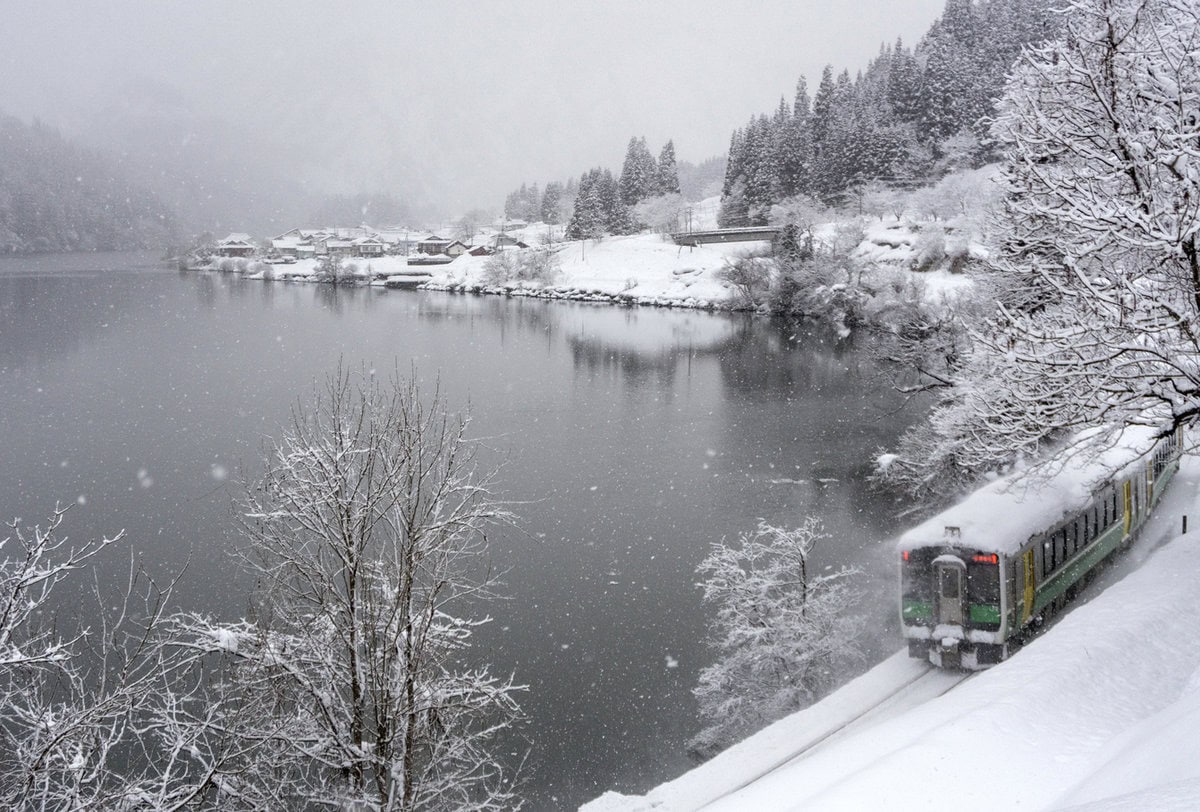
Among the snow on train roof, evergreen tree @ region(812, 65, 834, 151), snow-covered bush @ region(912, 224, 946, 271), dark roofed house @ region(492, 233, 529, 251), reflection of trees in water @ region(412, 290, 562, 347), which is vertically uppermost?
evergreen tree @ region(812, 65, 834, 151)

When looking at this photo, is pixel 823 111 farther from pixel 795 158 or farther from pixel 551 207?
pixel 551 207

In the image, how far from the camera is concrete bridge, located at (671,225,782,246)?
92.0 metres

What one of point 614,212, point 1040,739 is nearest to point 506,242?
point 614,212

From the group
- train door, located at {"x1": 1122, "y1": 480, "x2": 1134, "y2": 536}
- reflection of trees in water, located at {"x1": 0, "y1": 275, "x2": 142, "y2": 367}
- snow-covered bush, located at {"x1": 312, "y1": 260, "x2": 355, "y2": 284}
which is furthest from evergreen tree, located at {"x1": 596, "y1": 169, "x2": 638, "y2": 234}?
train door, located at {"x1": 1122, "y1": 480, "x2": 1134, "y2": 536}

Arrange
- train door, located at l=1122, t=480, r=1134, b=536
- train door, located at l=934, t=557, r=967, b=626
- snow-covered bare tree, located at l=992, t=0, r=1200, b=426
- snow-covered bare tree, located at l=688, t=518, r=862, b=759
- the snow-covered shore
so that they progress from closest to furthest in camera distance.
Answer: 1. snow-covered bare tree, located at l=992, t=0, r=1200, b=426
2. train door, located at l=934, t=557, r=967, b=626
3. snow-covered bare tree, located at l=688, t=518, r=862, b=759
4. train door, located at l=1122, t=480, r=1134, b=536
5. the snow-covered shore

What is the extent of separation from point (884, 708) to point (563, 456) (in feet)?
61.2

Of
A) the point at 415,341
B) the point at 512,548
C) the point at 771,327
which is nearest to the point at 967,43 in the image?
the point at 771,327

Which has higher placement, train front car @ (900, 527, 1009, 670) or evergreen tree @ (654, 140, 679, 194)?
evergreen tree @ (654, 140, 679, 194)

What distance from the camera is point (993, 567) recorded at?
42.1 feet

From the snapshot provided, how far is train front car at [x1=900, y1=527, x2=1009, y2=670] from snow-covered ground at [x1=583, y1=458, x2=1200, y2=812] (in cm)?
129

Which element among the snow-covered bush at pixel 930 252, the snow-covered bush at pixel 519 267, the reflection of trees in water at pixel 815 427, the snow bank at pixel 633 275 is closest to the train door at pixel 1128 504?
the reflection of trees in water at pixel 815 427

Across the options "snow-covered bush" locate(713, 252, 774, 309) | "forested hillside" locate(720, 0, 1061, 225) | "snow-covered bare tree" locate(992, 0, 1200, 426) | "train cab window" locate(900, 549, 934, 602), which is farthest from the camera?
"forested hillside" locate(720, 0, 1061, 225)

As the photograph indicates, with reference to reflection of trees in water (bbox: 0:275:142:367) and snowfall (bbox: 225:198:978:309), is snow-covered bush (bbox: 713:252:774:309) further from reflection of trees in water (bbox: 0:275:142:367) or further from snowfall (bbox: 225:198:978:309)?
reflection of trees in water (bbox: 0:275:142:367)

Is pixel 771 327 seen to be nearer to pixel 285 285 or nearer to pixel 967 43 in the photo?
pixel 967 43
